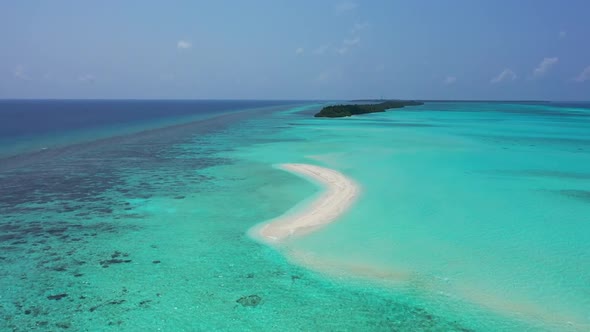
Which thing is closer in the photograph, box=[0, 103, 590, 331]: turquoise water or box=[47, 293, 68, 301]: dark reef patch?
box=[0, 103, 590, 331]: turquoise water

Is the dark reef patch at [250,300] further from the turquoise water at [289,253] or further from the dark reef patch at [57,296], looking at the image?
the dark reef patch at [57,296]

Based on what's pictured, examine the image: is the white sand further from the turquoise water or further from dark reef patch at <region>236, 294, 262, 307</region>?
dark reef patch at <region>236, 294, 262, 307</region>

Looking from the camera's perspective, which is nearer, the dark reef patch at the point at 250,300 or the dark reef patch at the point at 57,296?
the dark reef patch at the point at 250,300

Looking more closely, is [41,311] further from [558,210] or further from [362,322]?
[558,210]

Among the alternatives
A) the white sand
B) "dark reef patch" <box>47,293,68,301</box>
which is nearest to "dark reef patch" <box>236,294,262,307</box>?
the white sand

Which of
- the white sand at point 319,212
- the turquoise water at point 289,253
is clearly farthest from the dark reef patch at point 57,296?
the white sand at point 319,212

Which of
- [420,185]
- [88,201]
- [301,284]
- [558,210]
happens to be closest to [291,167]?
[420,185]

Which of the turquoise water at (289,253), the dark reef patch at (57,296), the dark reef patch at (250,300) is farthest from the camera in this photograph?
the dark reef patch at (57,296)

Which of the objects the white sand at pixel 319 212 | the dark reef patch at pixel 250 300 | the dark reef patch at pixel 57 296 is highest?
the white sand at pixel 319 212
